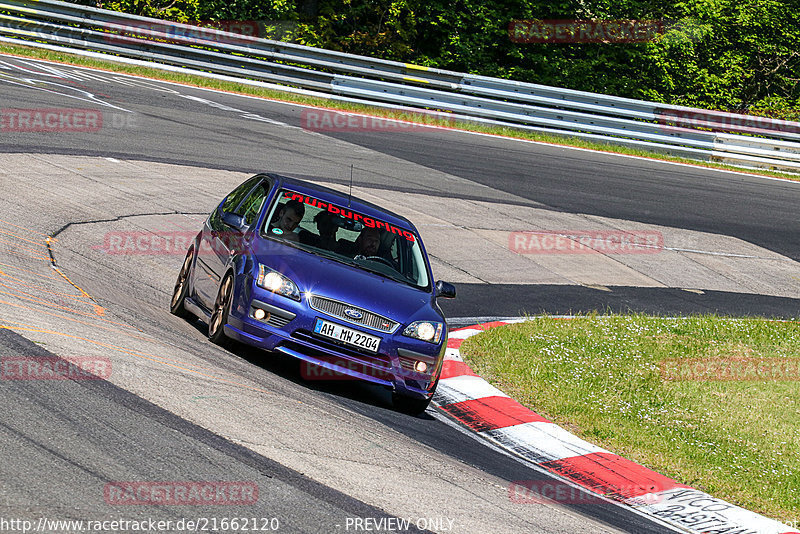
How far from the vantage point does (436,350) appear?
800 centimetres

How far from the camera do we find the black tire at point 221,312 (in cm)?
802

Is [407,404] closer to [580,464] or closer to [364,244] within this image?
[580,464]

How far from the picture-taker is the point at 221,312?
813cm

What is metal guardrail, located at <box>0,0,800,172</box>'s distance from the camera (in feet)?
78.2

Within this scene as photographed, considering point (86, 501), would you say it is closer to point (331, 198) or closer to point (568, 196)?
point (331, 198)

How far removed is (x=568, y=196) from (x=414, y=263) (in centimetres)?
1080

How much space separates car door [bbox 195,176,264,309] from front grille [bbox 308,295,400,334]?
3.77 ft
